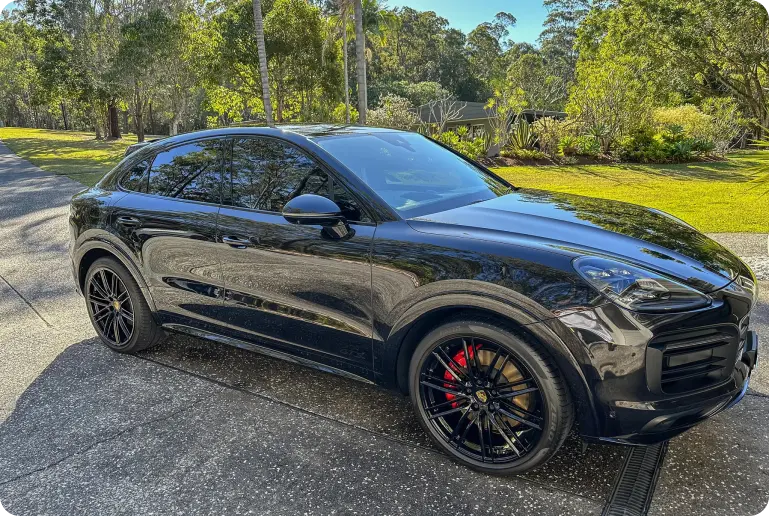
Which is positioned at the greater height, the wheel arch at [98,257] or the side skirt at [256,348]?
the wheel arch at [98,257]

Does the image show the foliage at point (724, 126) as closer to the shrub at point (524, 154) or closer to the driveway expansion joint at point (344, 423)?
the shrub at point (524, 154)

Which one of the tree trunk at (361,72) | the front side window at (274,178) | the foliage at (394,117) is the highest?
the tree trunk at (361,72)

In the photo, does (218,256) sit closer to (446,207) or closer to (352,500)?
(446,207)

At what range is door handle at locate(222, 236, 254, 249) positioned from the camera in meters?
3.23

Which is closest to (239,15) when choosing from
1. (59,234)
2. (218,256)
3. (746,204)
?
Result: (59,234)

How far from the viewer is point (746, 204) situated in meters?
9.66

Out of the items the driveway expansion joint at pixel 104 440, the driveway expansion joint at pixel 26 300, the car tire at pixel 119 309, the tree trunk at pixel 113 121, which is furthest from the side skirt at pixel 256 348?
the tree trunk at pixel 113 121

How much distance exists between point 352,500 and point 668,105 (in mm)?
30945

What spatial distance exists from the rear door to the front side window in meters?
0.17

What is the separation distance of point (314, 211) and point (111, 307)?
7.44ft

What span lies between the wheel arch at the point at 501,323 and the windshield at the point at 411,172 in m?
0.56

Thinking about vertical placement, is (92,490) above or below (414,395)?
below

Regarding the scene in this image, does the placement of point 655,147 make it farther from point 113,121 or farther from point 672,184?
point 113,121

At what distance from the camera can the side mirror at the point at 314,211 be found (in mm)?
2752
